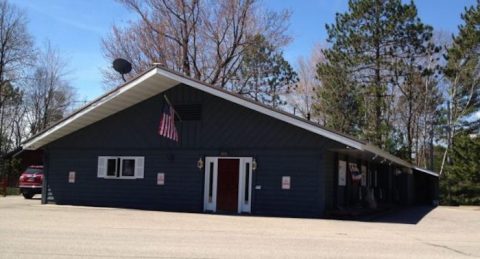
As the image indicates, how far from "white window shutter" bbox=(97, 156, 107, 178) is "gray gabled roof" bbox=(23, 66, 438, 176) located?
155cm

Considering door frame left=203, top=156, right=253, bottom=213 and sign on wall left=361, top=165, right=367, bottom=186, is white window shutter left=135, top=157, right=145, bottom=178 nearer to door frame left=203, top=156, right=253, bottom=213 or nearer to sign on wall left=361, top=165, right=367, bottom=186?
door frame left=203, top=156, right=253, bottom=213

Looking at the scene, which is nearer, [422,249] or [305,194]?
[422,249]

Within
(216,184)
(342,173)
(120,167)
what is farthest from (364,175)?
(120,167)

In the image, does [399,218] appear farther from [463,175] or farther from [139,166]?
[463,175]

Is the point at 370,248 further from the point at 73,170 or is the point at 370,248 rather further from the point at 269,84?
the point at 269,84

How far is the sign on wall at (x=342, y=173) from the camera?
20.7 meters

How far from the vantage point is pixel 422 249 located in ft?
35.4

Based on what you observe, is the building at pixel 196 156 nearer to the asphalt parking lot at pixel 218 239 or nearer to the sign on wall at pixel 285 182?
the sign on wall at pixel 285 182

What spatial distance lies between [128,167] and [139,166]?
57 cm

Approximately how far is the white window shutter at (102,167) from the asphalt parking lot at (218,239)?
612 cm

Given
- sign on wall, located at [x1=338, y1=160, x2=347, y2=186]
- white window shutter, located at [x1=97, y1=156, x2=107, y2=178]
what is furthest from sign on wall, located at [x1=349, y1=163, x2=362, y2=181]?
white window shutter, located at [x1=97, y1=156, x2=107, y2=178]

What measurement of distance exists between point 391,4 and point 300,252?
104 feet

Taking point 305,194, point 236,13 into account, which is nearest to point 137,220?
point 305,194

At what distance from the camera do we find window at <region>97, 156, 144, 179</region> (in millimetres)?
21547
